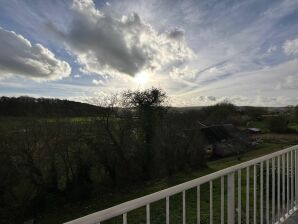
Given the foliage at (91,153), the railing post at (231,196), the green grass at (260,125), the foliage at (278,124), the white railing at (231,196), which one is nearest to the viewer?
the white railing at (231,196)

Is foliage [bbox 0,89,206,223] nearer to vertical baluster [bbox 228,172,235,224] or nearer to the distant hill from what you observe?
Answer: the distant hill

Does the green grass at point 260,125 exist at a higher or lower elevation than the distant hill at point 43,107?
lower

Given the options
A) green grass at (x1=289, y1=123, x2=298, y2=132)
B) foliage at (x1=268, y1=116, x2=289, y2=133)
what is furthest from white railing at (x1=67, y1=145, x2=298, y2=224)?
green grass at (x1=289, y1=123, x2=298, y2=132)

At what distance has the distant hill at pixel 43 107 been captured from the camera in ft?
32.4

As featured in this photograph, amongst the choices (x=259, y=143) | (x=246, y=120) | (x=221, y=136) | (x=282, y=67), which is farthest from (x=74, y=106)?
(x=246, y=120)

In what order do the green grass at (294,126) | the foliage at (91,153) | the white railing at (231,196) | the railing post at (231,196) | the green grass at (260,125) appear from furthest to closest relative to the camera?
1. the green grass at (260,125)
2. the green grass at (294,126)
3. the foliage at (91,153)
4. the railing post at (231,196)
5. the white railing at (231,196)

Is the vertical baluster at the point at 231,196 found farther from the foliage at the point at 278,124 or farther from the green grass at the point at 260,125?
the green grass at the point at 260,125

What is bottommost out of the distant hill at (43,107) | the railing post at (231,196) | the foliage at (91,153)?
the foliage at (91,153)

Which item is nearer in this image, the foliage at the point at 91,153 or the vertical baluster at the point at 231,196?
the vertical baluster at the point at 231,196

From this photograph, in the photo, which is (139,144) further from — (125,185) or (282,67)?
(282,67)

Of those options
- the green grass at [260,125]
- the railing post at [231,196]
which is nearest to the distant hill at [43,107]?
the railing post at [231,196]

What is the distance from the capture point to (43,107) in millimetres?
10953

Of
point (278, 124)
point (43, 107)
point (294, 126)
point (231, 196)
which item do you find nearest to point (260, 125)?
point (278, 124)

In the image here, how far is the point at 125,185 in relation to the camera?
12.9 meters
